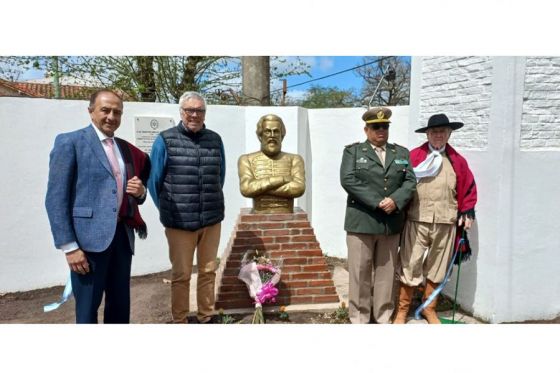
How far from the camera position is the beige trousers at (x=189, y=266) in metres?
2.97

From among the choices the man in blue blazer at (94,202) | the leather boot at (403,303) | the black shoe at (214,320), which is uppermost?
the man in blue blazer at (94,202)

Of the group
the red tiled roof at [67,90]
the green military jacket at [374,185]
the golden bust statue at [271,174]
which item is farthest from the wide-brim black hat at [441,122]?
the red tiled roof at [67,90]

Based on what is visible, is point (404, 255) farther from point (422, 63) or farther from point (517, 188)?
point (422, 63)

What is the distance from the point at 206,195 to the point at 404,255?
1.75 metres

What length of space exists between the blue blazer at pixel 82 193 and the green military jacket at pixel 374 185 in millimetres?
1762

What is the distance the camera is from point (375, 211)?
2.97m

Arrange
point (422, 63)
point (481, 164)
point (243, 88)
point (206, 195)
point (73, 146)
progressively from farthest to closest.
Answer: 1. point (243, 88)
2. point (422, 63)
3. point (481, 164)
4. point (206, 195)
5. point (73, 146)

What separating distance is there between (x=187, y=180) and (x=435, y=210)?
6.60 ft

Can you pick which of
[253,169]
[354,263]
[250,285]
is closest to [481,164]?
[354,263]

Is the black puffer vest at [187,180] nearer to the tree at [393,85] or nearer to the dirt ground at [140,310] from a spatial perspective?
the dirt ground at [140,310]

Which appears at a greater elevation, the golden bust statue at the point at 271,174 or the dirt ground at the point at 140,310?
the golden bust statue at the point at 271,174

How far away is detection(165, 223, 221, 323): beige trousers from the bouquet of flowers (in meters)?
0.33

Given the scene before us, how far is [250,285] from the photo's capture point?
3348 millimetres

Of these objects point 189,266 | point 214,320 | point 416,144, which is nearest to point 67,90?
point 189,266
